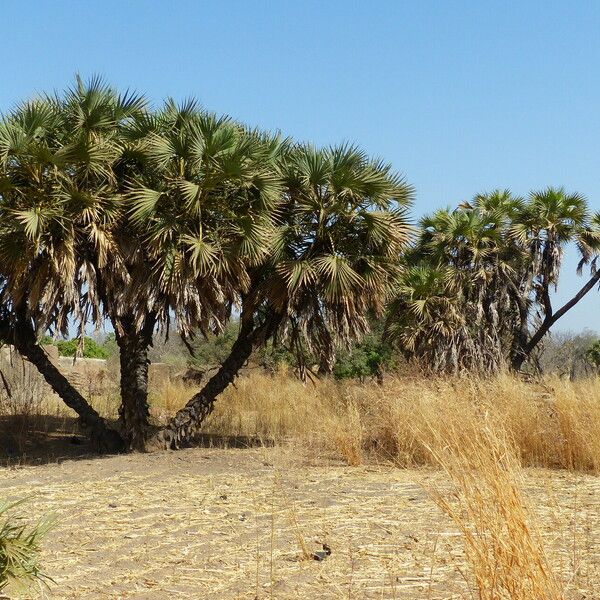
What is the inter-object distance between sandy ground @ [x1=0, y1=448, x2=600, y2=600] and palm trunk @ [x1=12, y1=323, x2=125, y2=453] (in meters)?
2.74

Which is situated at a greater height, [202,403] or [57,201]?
[57,201]

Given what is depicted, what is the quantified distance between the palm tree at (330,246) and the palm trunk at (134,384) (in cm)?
37

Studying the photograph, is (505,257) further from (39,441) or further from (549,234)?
(39,441)

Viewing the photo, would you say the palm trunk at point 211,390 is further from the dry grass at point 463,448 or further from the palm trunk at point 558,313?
the palm trunk at point 558,313

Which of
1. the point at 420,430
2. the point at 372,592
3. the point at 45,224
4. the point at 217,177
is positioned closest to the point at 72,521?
the point at 372,592

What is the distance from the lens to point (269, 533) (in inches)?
279

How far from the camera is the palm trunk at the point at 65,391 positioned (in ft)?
46.5

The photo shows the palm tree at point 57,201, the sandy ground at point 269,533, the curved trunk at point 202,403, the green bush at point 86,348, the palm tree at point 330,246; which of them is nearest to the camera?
the sandy ground at point 269,533

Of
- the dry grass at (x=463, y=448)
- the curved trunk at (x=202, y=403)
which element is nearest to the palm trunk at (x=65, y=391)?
the curved trunk at (x=202, y=403)

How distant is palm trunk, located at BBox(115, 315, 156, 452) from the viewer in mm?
14172

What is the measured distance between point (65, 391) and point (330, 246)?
5.19m

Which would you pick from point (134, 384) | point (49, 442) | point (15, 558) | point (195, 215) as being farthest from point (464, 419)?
point (49, 442)

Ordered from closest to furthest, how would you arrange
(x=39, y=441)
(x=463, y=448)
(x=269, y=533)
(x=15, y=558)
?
(x=15, y=558)
(x=463, y=448)
(x=269, y=533)
(x=39, y=441)

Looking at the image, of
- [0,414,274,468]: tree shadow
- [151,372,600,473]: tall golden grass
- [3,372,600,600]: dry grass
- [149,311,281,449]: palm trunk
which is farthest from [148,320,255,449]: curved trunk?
[151,372,600,473]: tall golden grass
